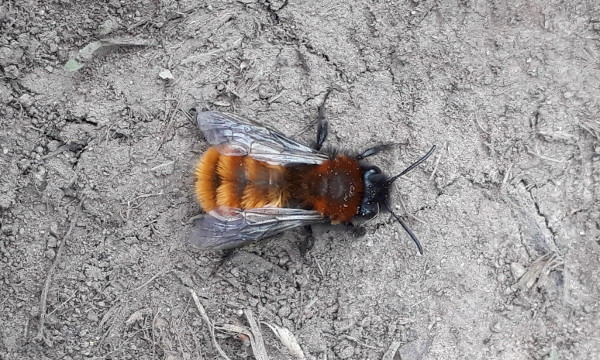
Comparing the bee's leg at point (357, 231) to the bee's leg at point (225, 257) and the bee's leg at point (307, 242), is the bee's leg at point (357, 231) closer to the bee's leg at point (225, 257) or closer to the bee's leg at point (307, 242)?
the bee's leg at point (307, 242)

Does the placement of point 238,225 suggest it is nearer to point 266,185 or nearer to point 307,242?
point 266,185

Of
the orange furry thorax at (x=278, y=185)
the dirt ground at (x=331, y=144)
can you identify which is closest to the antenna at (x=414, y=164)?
A: the dirt ground at (x=331, y=144)

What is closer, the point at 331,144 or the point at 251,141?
the point at 251,141

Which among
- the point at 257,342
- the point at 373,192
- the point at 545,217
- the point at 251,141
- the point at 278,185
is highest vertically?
the point at 251,141

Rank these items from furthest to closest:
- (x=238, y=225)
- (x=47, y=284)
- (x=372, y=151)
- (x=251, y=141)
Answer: (x=372, y=151) < (x=47, y=284) < (x=251, y=141) < (x=238, y=225)

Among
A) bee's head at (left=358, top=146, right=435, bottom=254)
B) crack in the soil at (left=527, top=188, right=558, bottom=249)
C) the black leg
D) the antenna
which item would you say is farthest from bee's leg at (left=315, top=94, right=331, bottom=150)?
crack in the soil at (left=527, top=188, right=558, bottom=249)

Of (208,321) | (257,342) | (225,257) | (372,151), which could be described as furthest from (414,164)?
(208,321)

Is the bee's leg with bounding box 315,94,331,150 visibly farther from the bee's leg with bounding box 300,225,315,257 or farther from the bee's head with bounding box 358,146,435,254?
the bee's leg with bounding box 300,225,315,257
